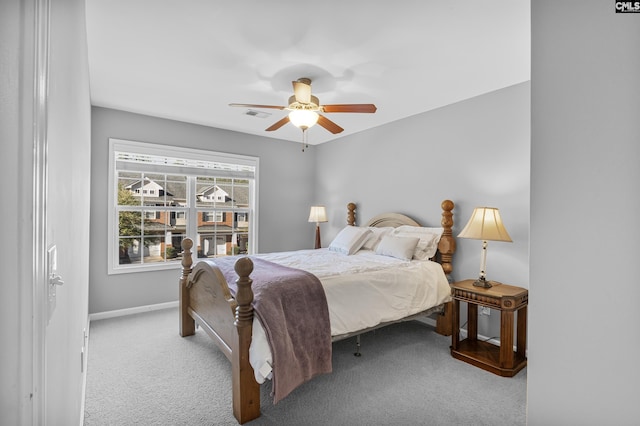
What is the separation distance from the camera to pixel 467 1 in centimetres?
186

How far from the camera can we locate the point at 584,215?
809mm

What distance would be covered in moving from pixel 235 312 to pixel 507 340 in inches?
87.5

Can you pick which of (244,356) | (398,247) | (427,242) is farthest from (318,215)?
(244,356)

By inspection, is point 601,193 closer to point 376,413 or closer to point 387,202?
point 376,413

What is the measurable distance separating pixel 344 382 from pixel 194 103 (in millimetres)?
3307

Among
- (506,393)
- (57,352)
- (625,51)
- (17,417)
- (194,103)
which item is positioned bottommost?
(506,393)

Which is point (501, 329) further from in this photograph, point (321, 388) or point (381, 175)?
point (381, 175)

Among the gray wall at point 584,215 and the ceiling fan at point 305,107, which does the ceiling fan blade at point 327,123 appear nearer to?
the ceiling fan at point 305,107

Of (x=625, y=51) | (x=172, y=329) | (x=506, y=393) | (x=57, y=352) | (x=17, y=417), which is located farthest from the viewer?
(x=172, y=329)

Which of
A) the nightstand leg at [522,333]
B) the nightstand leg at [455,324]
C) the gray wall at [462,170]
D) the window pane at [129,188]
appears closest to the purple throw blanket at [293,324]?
the nightstand leg at [455,324]

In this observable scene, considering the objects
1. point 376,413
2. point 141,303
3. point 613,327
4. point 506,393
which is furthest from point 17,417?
point 141,303

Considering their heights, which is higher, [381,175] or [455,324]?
[381,175]

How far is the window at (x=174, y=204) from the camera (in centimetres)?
391

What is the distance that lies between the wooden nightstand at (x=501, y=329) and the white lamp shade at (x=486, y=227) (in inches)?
18.8
